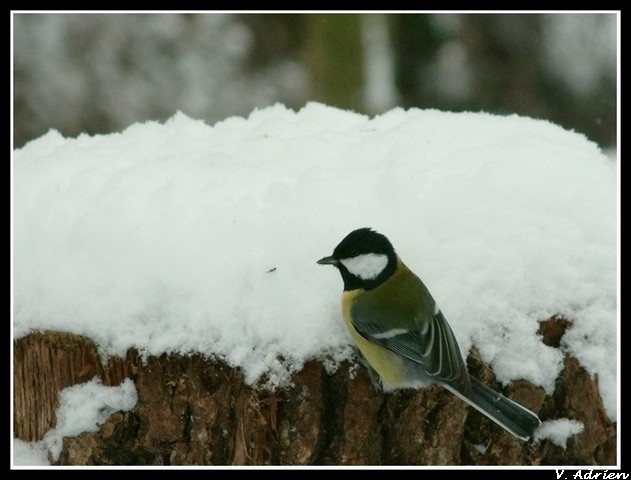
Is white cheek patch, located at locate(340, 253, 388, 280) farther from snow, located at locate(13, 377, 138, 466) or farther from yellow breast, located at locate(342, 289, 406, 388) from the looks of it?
snow, located at locate(13, 377, 138, 466)

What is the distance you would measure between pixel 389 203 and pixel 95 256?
1.09 meters

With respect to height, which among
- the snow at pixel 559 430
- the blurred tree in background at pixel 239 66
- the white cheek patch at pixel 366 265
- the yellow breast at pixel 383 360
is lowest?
the snow at pixel 559 430

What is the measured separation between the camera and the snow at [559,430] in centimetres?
229

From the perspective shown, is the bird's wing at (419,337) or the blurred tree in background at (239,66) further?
the blurred tree in background at (239,66)

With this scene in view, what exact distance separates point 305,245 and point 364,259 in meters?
0.22

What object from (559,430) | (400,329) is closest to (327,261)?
(400,329)

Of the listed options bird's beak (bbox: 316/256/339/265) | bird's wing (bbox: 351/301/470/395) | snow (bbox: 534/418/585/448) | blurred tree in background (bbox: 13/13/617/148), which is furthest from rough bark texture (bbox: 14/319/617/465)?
blurred tree in background (bbox: 13/13/617/148)

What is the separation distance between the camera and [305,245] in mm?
2457

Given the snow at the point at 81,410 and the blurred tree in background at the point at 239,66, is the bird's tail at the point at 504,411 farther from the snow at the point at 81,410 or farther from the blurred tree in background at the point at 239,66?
the blurred tree in background at the point at 239,66

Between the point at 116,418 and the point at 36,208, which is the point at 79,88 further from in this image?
the point at 116,418

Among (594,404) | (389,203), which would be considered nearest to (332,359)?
(389,203)

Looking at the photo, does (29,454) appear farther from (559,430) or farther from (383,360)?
(559,430)

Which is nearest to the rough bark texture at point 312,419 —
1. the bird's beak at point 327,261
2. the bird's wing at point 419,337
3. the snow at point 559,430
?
the snow at point 559,430

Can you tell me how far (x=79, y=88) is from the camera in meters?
8.41
